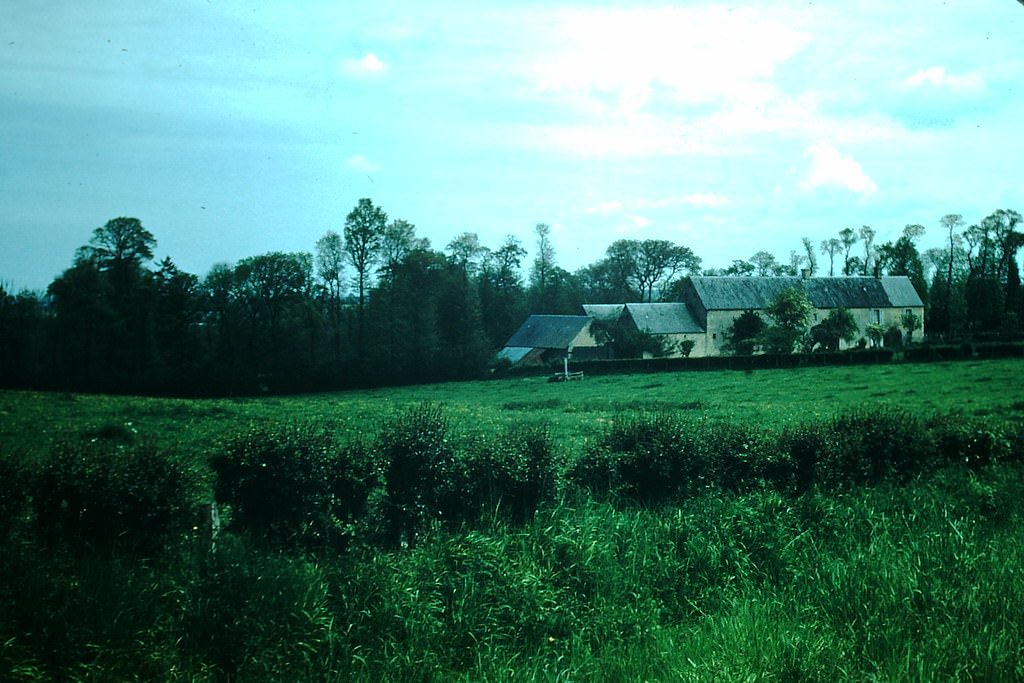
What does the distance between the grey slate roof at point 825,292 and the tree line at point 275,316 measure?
60.2 feet

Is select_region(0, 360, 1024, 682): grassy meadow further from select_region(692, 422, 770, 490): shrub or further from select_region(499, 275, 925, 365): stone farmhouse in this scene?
select_region(499, 275, 925, 365): stone farmhouse

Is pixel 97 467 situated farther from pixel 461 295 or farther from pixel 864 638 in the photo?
pixel 461 295

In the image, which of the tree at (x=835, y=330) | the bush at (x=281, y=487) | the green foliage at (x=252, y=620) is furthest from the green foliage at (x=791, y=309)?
the green foliage at (x=252, y=620)

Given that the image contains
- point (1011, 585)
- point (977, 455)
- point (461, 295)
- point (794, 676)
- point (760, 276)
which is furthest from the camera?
point (760, 276)

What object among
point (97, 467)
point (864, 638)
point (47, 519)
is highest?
point (97, 467)

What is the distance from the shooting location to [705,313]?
35.9m

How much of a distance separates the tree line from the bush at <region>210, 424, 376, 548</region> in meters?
4.40

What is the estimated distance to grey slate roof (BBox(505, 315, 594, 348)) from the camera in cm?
2193

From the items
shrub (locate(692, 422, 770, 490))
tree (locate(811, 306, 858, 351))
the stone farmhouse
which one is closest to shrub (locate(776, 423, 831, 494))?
shrub (locate(692, 422, 770, 490))

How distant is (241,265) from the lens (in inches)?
493

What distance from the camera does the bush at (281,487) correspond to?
7.67 m

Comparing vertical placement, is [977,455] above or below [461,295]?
below

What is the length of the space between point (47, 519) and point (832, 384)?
2164 cm

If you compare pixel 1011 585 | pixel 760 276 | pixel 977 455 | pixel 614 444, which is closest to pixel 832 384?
pixel 977 455
